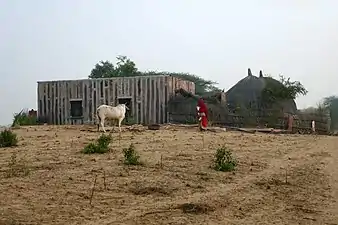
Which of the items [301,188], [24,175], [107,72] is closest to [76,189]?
[24,175]

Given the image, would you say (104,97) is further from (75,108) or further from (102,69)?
(102,69)

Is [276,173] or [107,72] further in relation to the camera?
[107,72]

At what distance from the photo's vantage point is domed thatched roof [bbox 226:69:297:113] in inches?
1354

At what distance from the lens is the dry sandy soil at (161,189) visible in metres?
7.32

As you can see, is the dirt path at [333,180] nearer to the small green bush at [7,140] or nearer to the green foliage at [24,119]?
the small green bush at [7,140]

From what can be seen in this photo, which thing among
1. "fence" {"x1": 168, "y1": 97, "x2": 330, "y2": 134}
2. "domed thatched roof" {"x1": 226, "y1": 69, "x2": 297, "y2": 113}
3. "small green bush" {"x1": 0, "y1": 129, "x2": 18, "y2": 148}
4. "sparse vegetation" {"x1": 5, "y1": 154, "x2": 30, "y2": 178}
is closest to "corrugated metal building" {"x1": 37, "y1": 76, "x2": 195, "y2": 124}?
"fence" {"x1": 168, "y1": 97, "x2": 330, "y2": 134}

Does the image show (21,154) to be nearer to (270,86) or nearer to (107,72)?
(270,86)

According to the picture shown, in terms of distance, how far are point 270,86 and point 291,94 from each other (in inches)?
55.2

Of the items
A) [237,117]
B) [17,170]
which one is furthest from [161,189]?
[237,117]

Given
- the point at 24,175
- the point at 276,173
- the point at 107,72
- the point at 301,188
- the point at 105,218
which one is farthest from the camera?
the point at 107,72

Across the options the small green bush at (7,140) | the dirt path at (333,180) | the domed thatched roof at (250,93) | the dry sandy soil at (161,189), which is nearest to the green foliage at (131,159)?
the dry sandy soil at (161,189)

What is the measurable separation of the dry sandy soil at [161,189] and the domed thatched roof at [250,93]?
2045cm

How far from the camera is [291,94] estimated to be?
34.6 m

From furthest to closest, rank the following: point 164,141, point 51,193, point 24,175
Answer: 1. point 164,141
2. point 24,175
3. point 51,193
